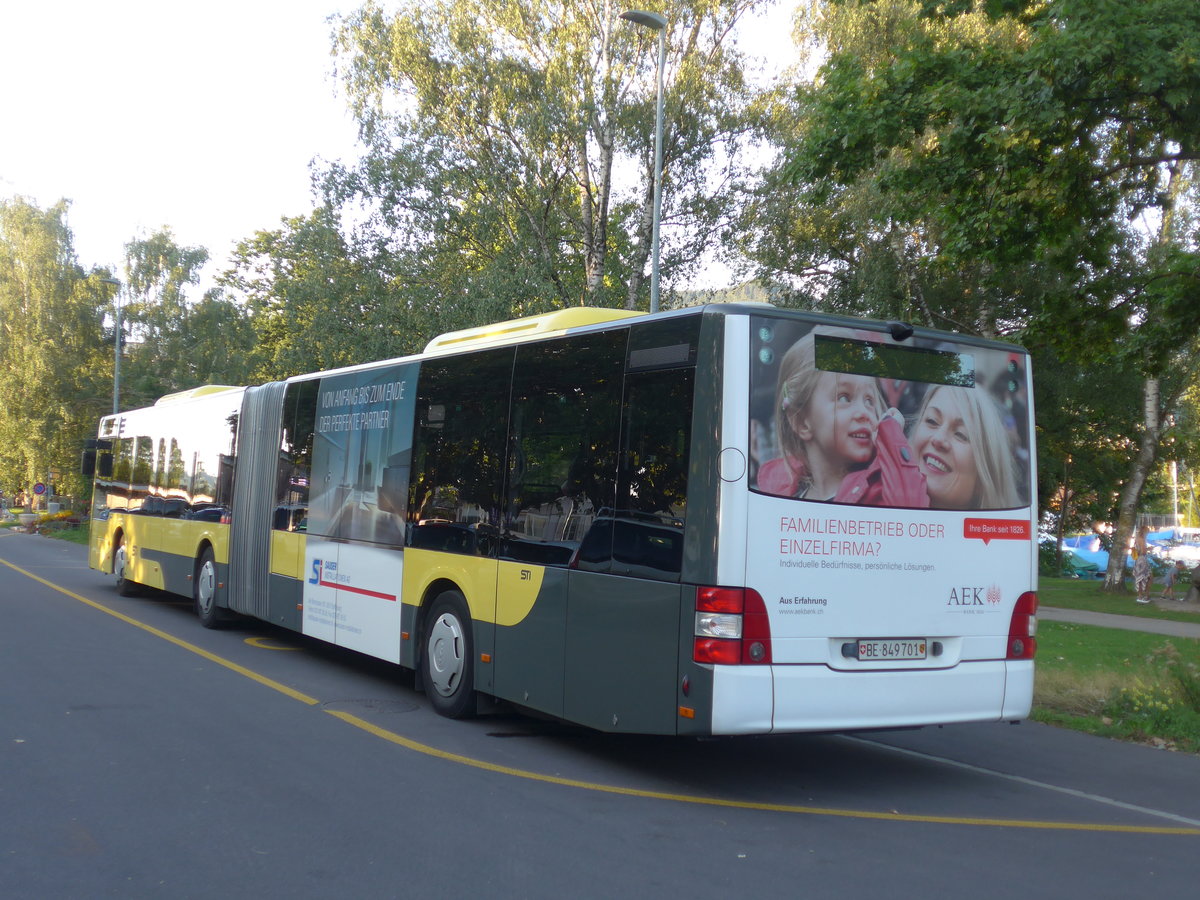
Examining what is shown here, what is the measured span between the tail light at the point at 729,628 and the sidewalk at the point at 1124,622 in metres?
13.0

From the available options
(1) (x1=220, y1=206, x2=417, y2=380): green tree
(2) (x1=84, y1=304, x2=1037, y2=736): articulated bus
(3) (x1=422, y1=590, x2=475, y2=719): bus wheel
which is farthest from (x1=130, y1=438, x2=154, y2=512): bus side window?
(3) (x1=422, y1=590, x2=475, y2=719): bus wheel

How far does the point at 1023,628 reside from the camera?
24.5ft

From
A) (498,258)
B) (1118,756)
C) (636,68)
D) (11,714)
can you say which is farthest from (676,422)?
(636,68)

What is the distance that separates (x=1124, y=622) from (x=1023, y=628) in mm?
13023

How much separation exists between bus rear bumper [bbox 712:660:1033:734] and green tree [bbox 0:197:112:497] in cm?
5242

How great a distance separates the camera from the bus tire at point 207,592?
14.3m

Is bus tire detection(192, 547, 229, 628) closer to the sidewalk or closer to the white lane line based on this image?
the white lane line

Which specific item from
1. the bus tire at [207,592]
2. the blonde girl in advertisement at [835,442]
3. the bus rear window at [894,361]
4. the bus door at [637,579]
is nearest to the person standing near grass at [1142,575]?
the bus tire at [207,592]

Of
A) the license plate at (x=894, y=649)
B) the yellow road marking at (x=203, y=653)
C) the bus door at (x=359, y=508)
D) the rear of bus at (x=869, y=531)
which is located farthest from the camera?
the bus door at (x=359, y=508)

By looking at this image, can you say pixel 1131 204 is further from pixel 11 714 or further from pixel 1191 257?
pixel 11 714

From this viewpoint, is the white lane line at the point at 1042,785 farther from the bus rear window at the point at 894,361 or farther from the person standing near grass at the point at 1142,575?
the person standing near grass at the point at 1142,575

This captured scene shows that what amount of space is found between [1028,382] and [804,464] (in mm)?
2061

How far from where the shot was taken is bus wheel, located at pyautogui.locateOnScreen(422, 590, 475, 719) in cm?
880

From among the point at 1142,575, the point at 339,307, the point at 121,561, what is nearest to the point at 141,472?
the point at 121,561
